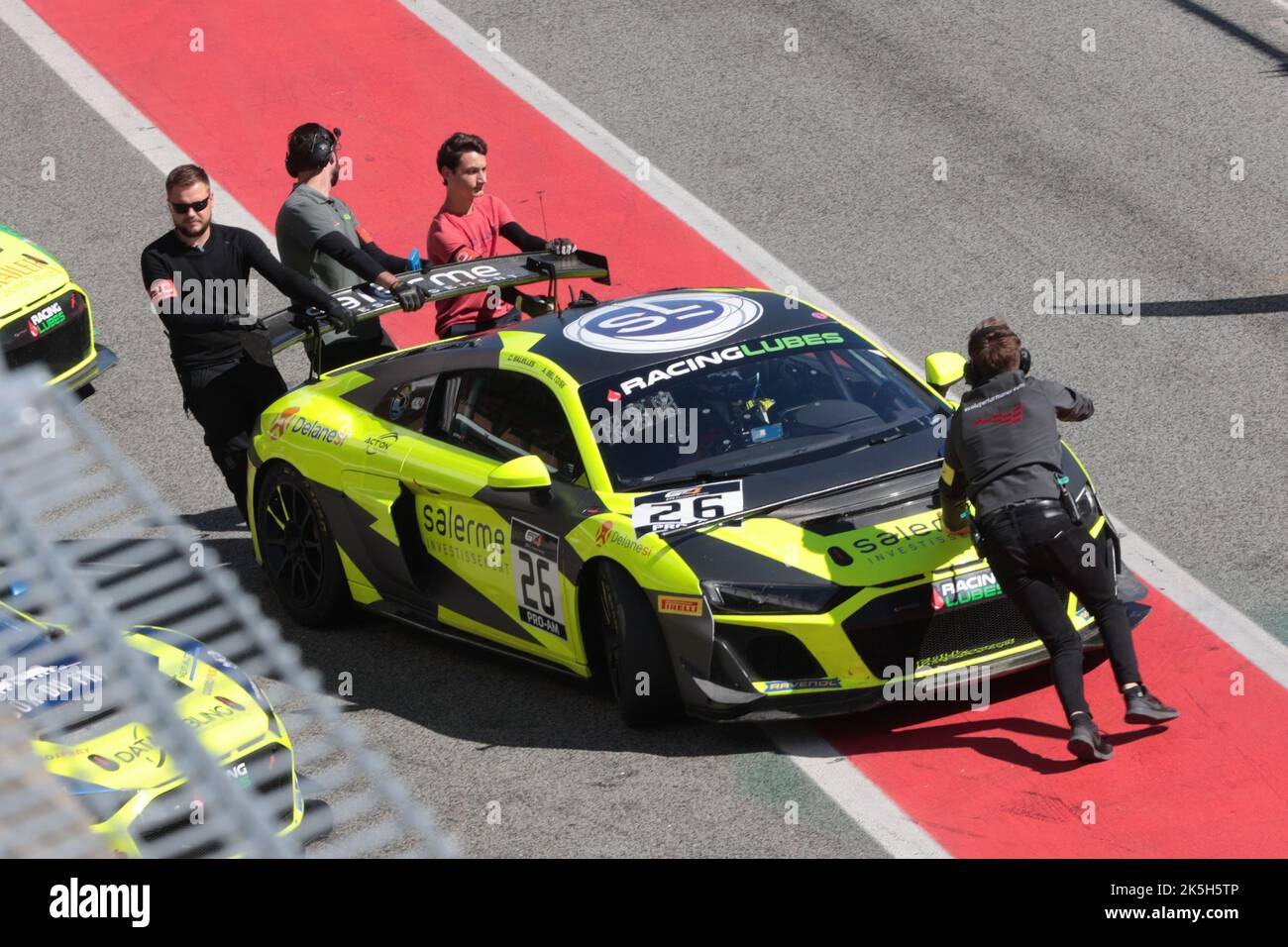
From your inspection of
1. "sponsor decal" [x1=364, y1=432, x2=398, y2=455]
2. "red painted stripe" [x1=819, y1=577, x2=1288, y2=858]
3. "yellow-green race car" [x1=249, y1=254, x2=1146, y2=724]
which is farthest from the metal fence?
"red painted stripe" [x1=819, y1=577, x2=1288, y2=858]

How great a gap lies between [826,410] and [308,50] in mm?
9814

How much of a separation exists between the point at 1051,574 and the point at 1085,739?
2.10 feet

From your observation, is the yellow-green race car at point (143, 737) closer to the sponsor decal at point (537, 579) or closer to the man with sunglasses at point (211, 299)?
the sponsor decal at point (537, 579)

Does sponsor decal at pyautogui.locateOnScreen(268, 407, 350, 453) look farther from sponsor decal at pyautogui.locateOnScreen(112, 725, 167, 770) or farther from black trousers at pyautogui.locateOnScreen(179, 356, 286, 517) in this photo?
sponsor decal at pyautogui.locateOnScreen(112, 725, 167, 770)

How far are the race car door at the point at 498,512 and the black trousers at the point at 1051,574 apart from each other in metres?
1.76

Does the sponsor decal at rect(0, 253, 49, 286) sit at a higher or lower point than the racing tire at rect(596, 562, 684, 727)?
higher

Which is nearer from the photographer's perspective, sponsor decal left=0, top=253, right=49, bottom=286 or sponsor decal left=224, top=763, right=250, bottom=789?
sponsor decal left=224, top=763, right=250, bottom=789

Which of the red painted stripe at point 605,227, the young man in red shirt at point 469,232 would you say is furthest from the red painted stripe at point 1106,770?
the young man in red shirt at point 469,232

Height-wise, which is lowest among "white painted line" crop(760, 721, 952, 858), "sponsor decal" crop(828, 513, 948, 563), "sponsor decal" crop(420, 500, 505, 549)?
"white painted line" crop(760, 721, 952, 858)

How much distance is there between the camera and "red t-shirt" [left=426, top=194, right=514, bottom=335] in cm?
1025

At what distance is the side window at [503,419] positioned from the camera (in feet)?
27.0

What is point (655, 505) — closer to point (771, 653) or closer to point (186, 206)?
point (771, 653)

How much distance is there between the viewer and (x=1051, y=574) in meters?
7.31

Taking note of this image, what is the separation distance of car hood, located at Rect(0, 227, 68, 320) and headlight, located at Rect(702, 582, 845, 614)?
6065 millimetres
